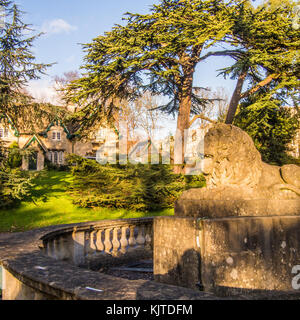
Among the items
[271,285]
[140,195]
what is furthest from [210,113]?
[271,285]

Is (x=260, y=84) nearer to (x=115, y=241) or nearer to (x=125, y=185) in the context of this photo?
(x=125, y=185)

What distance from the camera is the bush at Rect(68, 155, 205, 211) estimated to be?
14.2 m

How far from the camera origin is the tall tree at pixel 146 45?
13.5 meters

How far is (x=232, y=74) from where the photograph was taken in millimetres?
14883

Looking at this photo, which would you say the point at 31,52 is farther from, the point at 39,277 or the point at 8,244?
the point at 39,277

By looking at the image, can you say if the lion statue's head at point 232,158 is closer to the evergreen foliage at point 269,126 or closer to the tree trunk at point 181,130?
the evergreen foliage at point 269,126

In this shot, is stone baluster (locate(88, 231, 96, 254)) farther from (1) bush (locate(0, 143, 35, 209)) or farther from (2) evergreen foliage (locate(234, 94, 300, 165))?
(2) evergreen foliage (locate(234, 94, 300, 165))

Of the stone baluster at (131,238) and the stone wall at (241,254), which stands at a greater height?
the stone wall at (241,254)

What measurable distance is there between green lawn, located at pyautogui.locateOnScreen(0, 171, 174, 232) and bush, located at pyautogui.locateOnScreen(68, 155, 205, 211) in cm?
45

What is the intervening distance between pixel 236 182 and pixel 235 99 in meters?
13.0

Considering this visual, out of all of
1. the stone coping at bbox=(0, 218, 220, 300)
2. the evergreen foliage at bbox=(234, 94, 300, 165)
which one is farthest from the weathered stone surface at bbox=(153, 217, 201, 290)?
the evergreen foliage at bbox=(234, 94, 300, 165)

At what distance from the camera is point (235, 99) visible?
1642 centimetres

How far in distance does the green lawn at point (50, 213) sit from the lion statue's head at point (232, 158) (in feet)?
29.8

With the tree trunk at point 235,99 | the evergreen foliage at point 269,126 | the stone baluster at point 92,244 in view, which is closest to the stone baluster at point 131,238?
the stone baluster at point 92,244
